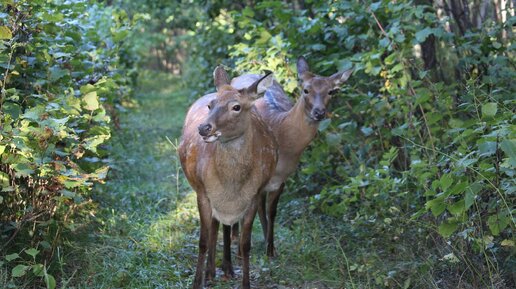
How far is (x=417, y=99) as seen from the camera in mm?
6098

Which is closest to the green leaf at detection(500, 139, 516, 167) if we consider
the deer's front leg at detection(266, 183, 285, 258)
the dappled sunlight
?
the deer's front leg at detection(266, 183, 285, 258)

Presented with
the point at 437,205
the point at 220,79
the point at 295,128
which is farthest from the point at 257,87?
the point at 437,205

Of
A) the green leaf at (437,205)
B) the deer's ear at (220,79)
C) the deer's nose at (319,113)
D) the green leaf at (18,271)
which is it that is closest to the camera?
the green leaf at (437,205)

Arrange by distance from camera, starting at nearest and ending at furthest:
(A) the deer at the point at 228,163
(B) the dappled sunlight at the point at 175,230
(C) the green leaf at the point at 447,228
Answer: (C) the green leaf at the point at 447,228 → (A) the deer at the point at 228,163 → (B) the dappled sunlight at the point at 175,230

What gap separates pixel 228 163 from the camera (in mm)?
5480

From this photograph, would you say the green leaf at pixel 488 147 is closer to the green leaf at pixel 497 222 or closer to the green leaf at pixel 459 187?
the green leaf at pixel 459 187

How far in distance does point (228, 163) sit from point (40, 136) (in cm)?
139

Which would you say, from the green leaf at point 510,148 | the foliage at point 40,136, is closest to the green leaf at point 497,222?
the green leaf at point 510,148

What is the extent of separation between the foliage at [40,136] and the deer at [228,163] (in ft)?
2.55

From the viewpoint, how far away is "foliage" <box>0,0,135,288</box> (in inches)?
197

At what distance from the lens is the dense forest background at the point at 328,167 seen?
497 centimetres

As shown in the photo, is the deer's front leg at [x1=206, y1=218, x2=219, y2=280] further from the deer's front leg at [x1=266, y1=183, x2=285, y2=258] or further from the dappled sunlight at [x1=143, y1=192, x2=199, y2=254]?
the deer's front leg at [x1=266, y1=183, x2=285, y2=258]

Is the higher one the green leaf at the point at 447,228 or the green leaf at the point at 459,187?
the green leaf at the point at 459,187

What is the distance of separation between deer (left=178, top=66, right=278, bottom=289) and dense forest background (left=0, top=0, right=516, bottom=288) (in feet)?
1.87
